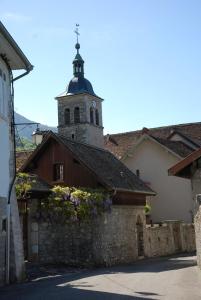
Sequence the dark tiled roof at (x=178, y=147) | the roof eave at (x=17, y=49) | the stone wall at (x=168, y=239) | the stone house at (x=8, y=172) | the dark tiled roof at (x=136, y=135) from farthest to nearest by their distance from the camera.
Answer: the dark tiled roof at (x=136, y=135)
the dark tiled roof at (x=178, y=147)
the stone wall at (x=168, y=239)
the stone house at (x=8, y=172)
the roof eave at (x=17, y=49)

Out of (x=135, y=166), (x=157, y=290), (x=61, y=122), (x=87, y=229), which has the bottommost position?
(x=157, y=290)

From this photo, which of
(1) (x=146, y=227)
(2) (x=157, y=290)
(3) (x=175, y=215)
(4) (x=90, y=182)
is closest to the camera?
(2) (x=157, y=290)

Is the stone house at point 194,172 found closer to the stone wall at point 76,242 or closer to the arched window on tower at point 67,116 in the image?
the stone wall at point 76,242

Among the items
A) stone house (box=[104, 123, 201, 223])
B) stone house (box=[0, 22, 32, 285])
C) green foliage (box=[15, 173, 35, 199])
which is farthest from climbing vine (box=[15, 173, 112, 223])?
stone house (box=[104, 123, 201, 223])

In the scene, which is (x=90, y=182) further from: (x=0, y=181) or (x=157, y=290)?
(x=157, y=290)

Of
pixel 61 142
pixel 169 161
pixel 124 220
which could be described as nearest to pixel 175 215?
pixel 169 161

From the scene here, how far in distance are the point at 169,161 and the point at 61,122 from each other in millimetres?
17692

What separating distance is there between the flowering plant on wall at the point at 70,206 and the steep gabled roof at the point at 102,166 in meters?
1.20

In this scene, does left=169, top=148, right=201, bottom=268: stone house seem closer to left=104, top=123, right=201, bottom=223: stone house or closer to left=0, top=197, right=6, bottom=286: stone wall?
left=0, top=197, right=6, bottom=286: stone wall

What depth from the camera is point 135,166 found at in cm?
3519

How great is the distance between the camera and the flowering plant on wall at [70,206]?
68.3 feet

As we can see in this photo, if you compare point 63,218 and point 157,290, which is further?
point 63,218

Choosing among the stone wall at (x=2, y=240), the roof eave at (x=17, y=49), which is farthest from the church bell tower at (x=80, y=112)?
Answer: the stone wall at (x=2, y=240)

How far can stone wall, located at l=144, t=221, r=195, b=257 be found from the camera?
87.0 ft
